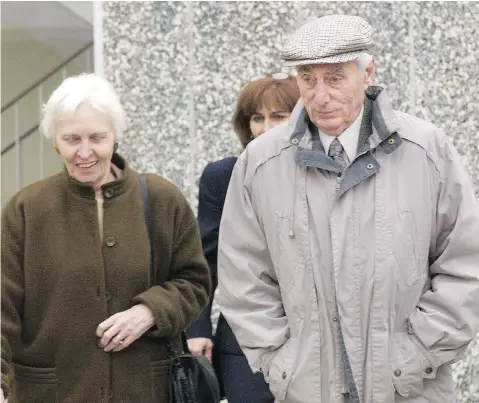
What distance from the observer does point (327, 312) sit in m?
3.78

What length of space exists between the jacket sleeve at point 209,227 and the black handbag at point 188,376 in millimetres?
490

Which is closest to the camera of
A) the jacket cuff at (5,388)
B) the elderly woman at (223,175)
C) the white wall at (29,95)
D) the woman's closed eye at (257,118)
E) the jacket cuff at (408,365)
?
the jacket cuff at (408,365)

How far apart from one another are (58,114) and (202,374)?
1.00 meters

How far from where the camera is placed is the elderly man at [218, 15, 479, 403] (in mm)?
3740

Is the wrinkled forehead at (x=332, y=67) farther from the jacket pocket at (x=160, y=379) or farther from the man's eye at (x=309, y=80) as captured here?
the jacket pocket at (x=160, y=379)

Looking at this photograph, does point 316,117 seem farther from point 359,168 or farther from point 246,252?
point 246,252

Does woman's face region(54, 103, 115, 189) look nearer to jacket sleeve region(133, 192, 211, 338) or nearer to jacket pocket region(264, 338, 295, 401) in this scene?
jacket sleeve region(133, 192, 211, 338)

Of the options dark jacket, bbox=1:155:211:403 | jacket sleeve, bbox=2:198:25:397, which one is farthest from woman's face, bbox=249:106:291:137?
jacket sleeve, bbox=2:198:25:397

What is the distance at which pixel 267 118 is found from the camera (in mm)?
4906

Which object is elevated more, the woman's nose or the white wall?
the white wall

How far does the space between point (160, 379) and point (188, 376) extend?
103 millimetres

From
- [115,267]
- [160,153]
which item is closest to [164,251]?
[115,267]

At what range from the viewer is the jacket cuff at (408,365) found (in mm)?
3736

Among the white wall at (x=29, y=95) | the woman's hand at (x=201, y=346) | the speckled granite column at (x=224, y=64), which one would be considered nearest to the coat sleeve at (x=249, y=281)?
the woman's hand at (x=201, y=346)
